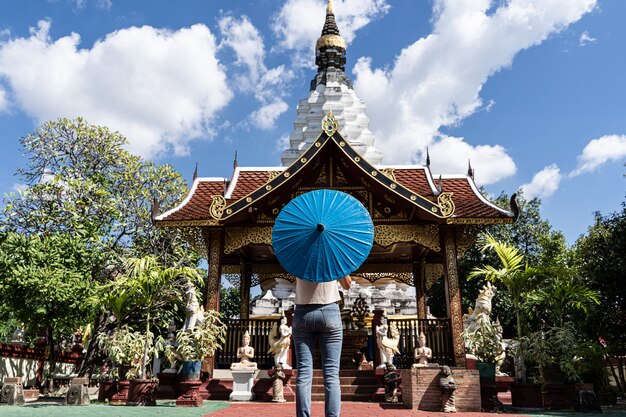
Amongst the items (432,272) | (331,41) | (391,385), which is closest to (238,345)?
(391,385)

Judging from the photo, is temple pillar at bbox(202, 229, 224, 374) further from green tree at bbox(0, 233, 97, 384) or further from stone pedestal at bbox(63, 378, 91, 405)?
green tree at bbox(0, 233, 97, 384)

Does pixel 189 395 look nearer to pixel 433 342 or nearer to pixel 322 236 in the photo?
pixel 433 342

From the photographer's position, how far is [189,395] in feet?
27.6

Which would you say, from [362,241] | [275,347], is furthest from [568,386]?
[362,241]

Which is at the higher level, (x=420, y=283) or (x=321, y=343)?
(x=420, y=283)

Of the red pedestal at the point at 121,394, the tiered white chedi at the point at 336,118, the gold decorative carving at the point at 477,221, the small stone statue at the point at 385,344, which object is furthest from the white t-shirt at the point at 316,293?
the tiered white chedi at the point at 336,118

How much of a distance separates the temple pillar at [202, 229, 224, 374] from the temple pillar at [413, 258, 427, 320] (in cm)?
577

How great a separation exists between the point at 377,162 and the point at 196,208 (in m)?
15.5

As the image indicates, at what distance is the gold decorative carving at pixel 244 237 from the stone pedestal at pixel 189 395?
352 cm

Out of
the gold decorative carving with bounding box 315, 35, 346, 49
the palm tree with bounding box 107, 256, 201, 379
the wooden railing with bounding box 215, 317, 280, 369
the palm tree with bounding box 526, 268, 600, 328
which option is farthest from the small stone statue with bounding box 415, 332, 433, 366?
the gold decorative carving with bounding box 315, 35, 346, 49

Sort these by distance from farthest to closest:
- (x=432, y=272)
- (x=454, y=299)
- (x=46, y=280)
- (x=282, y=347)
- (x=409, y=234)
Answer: (x=432, y=272) < (x=46, y=280) < (x=409, y=234) < (x=454, y=299) < (x=282, y=347)

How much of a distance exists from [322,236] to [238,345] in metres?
6.98

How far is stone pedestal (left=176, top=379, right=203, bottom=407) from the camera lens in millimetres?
8320

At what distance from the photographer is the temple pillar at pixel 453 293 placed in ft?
32.9
